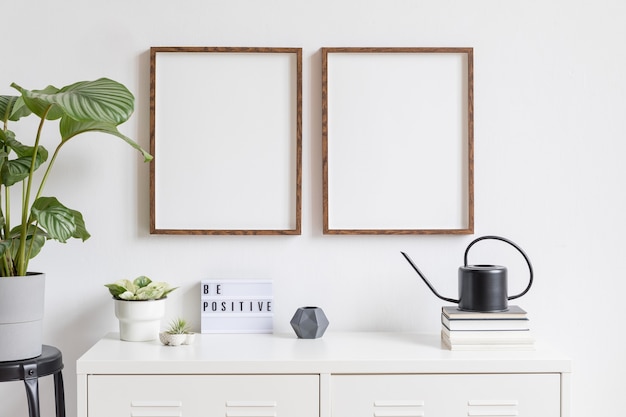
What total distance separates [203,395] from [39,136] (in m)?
0.79

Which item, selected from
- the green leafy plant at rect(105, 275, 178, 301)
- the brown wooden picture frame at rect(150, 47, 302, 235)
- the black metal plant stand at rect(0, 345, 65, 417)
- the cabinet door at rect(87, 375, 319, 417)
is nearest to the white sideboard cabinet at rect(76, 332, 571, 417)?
the cabinet door at rect(87, 375, 319, 417)

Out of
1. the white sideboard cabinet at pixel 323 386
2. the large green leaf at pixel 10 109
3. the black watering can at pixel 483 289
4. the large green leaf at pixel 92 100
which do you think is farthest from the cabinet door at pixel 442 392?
the large green leaf at pixel 10 109

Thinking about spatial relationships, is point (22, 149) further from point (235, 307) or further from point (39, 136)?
point (235, 307)

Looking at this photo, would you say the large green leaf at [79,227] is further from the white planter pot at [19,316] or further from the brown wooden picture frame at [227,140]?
the brown wooden picture frame at [227,140]

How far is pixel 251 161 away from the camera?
209 cm

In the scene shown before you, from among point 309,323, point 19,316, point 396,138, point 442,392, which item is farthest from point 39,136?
point 442,392

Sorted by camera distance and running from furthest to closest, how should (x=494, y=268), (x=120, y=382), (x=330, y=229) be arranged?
(x=330, y=229), (x=494, y=268), (x=120, y=382)

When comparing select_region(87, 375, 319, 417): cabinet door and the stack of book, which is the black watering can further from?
select_region(87, 375, 319, 417): cabinet door

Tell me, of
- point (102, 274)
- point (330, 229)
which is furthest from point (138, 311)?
point (330, 229)

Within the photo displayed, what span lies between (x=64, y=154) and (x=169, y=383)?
0.80 meters

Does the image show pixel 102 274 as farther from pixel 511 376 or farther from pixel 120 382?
pixel 511 376

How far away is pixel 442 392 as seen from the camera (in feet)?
5.70

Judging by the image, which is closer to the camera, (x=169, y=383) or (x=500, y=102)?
(x=169, y=383)

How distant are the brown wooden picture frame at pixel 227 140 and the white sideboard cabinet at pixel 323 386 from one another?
488 millimetres
